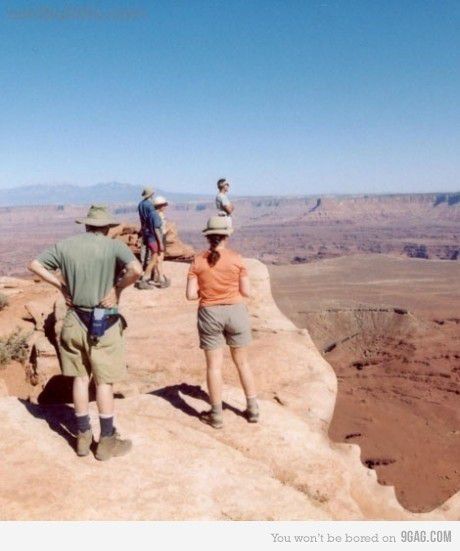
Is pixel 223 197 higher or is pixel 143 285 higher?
pixel 223 197

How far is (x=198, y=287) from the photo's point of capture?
425 centimetres

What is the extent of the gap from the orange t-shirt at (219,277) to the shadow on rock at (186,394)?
125cm

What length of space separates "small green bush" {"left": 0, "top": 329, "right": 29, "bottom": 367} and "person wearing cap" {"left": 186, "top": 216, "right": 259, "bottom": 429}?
559cm

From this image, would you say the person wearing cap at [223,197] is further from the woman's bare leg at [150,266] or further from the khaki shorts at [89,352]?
the khaki shorts at [89,352]

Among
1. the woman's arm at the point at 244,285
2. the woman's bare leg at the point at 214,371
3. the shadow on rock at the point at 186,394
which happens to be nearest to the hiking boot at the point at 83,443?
the woman's bare leg at the point at 214,371

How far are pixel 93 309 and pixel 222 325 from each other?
3.75ft

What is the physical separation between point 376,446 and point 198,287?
36.8 ft

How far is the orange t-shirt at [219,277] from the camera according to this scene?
417 centimetres

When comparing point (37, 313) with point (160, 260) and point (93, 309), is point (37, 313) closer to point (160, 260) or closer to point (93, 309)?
point (160, 260)

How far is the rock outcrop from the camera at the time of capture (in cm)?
325

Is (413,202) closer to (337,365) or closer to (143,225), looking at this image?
(337,365)

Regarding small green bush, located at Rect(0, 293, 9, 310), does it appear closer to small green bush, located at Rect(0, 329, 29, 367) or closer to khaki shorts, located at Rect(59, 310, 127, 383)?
small green bush, located at Rect(0, 329, 29, 367)

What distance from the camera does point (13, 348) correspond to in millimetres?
8727
